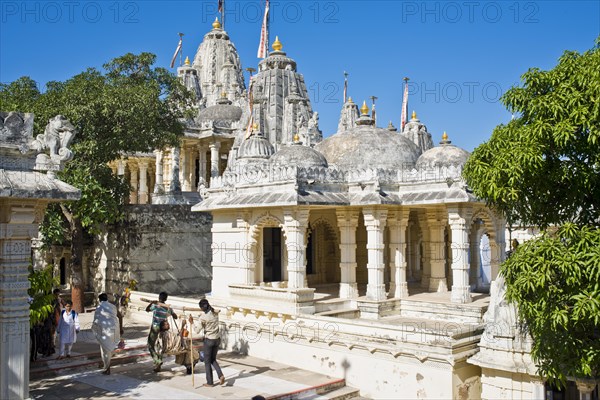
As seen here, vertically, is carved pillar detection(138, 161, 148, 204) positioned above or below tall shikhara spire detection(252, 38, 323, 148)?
below

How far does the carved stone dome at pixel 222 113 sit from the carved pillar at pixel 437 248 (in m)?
20.3

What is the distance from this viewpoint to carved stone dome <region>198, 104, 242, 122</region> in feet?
125

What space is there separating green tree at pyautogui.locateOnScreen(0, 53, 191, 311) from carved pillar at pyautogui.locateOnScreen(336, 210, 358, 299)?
9.43 meters

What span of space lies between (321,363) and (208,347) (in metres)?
3.33

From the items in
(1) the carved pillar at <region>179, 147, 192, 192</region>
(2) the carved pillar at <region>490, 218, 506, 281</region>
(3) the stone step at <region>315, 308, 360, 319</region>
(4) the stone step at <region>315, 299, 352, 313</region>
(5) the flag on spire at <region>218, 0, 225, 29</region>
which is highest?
(5) the flag on spire at <region>218, 0, 225, 29</region>

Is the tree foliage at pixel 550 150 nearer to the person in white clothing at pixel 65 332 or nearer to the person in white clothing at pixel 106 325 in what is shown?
the person in white clothing at pixel 106 325

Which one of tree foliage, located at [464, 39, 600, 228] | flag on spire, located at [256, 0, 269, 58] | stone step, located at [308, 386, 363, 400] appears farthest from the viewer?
flag on spire, located at [256, 0, 269, 58]

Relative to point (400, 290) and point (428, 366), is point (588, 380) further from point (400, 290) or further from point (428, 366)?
point (400, 290)

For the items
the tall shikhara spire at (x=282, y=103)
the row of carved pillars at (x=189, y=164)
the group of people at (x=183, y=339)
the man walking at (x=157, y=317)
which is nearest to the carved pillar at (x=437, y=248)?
the tall shikhara spire at (x=282, y=103)

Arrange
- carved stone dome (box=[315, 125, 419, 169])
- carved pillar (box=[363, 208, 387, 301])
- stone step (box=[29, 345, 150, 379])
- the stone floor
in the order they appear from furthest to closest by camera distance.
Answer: carved stone dome (box=[315, 125, 419, 169]), carved pillar (box=[363, 208, 387, 301]), stone step (box=[29, 345, 150, 379]), the stone floor

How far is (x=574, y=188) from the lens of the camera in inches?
359

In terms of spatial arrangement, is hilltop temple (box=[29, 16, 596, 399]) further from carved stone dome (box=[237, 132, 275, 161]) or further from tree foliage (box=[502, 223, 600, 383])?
tree foliage (box=[502, 223, 600, 383])

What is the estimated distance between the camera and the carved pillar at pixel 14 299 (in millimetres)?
8742

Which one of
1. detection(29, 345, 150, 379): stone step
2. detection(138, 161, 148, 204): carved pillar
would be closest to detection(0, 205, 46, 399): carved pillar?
detection(29, 345, 150, 379): stone step
